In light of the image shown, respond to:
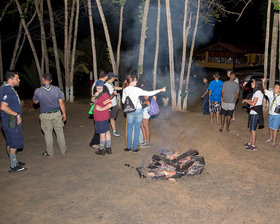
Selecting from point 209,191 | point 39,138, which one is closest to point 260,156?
point 209,191

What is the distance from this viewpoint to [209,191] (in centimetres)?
516

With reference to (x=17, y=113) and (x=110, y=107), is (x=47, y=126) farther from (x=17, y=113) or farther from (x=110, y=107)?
(x=110, y=107)

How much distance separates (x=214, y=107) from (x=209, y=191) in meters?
5.13

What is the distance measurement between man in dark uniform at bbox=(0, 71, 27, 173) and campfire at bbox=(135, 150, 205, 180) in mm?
2700

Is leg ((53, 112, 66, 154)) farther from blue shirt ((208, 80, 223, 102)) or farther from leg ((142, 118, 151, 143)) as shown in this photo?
blue shirt ((208, 80, 223, 102))

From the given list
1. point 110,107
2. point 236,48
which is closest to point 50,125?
point 110,107

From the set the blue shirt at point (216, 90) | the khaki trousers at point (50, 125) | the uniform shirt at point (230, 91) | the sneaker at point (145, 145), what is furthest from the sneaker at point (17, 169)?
the blue shirt at point (216, 90)

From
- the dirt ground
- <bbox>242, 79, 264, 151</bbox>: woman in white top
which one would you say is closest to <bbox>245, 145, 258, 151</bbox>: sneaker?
the dirt ground

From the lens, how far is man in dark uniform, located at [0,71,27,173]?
577cm

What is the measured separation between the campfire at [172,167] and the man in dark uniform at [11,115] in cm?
270

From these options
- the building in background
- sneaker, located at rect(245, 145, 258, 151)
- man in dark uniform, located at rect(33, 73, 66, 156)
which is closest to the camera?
man in dark uniform, located at rect(33, 73, 66, 156)

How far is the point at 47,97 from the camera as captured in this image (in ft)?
21.4

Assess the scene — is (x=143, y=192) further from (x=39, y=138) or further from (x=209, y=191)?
(x=39, y=138)

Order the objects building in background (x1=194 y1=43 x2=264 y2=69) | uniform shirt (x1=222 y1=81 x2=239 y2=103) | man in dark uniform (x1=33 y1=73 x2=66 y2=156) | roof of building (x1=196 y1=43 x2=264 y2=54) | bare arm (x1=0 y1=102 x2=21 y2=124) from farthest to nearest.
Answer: building in background (x1=194 y1=43 x2=264 y2=69)
roof of building (x1=196 y1=43 x2=264 y2=54)
uniform shirt (x1=222 y1=81 x2=239 y2=103)
man in dark uniform (x1=33 y1=73 x2=66 y2=156)
bare arm (x1=0 y1=102 x2=21 y2=124)
